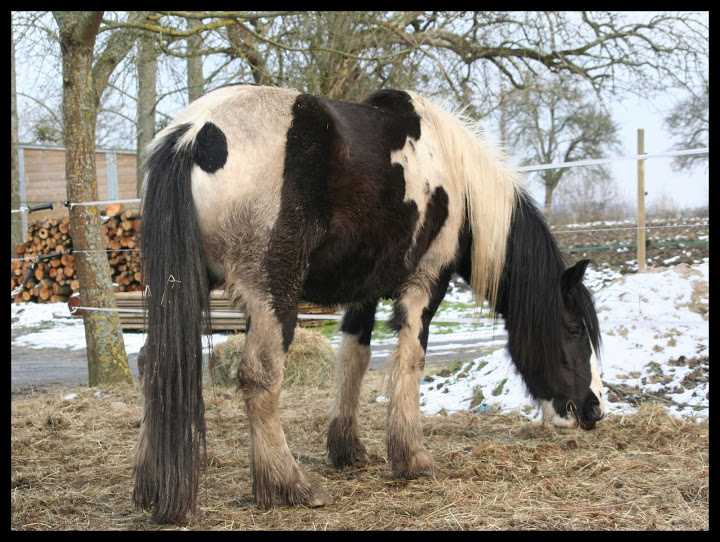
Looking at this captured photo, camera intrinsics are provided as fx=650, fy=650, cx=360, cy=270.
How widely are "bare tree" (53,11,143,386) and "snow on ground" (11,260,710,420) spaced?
299cm

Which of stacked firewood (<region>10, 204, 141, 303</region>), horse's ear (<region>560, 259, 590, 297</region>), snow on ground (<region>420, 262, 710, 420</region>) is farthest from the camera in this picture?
stacked firewood (<region>10, 204, 141, 303</region>)

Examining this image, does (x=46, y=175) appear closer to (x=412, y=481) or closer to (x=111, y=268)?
(x=111, y=268)

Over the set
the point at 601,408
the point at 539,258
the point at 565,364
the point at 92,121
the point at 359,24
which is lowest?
the point at 601,408

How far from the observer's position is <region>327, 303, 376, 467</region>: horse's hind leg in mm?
3852

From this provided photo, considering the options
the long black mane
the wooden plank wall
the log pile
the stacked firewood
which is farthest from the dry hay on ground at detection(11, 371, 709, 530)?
the wooden plank wall

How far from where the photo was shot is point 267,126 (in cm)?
294

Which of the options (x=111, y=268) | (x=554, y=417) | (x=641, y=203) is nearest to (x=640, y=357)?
(x=554, y=417)

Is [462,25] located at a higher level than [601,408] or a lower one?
higher

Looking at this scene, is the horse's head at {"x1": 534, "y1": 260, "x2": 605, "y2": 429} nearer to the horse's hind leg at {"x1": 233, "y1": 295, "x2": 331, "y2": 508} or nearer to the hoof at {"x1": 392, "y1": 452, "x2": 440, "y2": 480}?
the hoof at {"x1": 392, "y1": 452, "x2": 440, "y2": 480}

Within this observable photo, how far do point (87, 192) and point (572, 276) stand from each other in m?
4.36

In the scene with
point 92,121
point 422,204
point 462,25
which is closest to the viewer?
point 422,204

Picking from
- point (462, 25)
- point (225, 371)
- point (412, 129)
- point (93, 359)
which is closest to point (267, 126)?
point (412, 129)

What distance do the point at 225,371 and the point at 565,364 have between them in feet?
10.9

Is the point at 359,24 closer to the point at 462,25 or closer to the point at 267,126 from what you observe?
the point at 462,25
